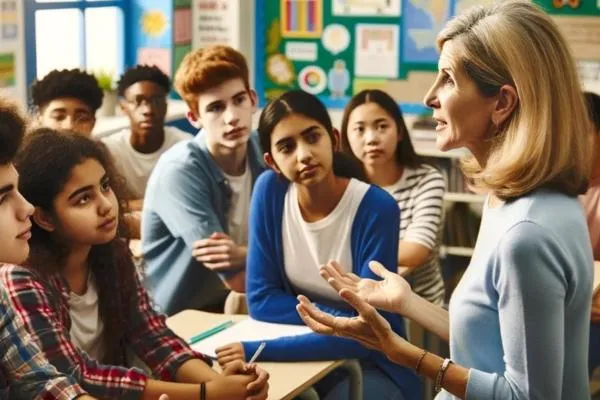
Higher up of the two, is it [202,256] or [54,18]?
[54,18]

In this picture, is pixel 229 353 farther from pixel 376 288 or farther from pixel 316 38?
pixel 316 38

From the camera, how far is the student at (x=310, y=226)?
2918 mm

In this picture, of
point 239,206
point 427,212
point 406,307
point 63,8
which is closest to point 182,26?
point 63,8

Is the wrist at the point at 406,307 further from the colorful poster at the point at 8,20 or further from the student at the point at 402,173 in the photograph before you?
the colorful poster at the point at 8,20

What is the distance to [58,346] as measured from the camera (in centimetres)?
223

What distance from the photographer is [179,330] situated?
2.95 meters

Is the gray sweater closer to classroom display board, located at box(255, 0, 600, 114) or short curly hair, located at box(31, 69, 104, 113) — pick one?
short curly hair, located at box(31, 69, 104, 113)

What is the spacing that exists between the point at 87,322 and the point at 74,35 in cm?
351

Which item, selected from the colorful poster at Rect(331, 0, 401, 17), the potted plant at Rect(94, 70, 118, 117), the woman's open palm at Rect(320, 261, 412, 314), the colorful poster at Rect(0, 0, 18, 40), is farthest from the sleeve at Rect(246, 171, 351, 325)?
the colorful poster at Rect(331, 0, 401, 17)

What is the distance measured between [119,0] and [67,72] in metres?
1.79

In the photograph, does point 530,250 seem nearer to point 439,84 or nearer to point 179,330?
point 439,84

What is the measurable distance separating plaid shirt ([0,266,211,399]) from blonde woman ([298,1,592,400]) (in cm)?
63

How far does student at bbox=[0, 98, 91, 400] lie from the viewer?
1.82m

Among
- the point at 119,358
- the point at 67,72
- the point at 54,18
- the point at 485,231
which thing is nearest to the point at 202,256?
the point at 119,358
